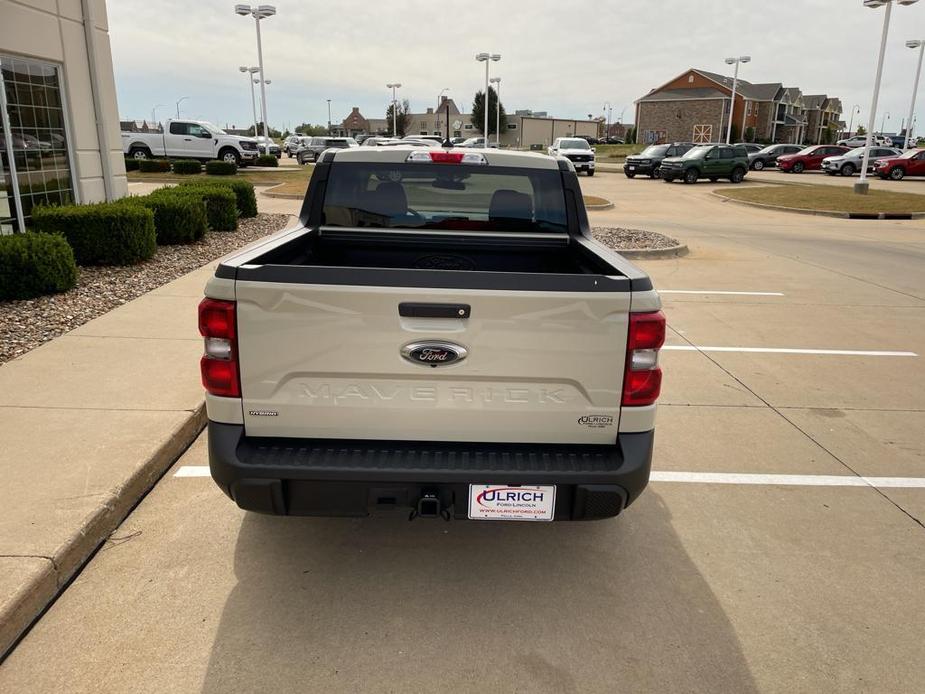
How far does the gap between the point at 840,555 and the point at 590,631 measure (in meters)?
1.53

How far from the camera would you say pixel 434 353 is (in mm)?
2771

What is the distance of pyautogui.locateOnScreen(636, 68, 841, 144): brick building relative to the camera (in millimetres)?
81312

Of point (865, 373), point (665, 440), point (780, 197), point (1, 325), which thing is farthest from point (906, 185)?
point (1, 325)

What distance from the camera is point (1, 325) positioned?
6.70m

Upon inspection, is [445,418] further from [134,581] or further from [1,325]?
[1,325]

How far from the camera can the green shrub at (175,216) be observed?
1116cm

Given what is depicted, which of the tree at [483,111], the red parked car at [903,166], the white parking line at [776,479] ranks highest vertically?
the tree at [483,111]

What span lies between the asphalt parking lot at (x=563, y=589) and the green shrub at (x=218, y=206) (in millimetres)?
9514

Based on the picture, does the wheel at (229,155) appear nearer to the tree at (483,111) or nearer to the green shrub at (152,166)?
the green shrub at (152,166)

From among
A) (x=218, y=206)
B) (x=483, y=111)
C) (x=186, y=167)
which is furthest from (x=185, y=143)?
(x=483, y=111)

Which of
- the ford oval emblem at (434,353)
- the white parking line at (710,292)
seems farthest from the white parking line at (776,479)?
the white parking line at (710,292)

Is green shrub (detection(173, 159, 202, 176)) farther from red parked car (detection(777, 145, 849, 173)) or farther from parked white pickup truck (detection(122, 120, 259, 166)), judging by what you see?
red parked car (detection(777, 145, 849, 173))

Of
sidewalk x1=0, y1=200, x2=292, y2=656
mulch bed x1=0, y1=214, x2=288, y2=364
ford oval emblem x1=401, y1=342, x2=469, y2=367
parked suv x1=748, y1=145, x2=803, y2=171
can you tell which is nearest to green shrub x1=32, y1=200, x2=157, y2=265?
mulch bed x1=0, y1=214, x2=288, y2=364

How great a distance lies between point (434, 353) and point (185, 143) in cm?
3668
